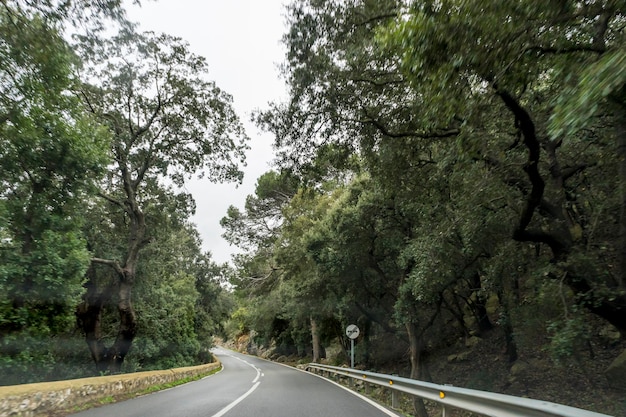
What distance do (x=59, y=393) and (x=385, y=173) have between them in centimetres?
863

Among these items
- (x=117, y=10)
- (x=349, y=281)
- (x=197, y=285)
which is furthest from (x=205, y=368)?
(x=117, y=10)

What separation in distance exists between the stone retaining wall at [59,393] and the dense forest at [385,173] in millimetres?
3524

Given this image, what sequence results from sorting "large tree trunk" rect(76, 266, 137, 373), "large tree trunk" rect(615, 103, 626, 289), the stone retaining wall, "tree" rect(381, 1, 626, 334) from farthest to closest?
"large tree trunk" rect(76, 266, 137, 373), the stone retaining wall, "large tree trunk" rect(615, 103, 626, 289), "tree" rect(381, 1, 626, 334)

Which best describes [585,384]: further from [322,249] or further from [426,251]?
[322,249]

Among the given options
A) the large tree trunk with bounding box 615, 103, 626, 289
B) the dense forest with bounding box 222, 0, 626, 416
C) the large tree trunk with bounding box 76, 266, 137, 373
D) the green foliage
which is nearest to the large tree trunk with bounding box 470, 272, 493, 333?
the dense forest with bounding box 222, 0, 626, 416

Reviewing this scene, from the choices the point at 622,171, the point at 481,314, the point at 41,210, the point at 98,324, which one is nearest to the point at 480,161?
the point at 622,171

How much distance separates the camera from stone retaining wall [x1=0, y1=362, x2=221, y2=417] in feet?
20.0

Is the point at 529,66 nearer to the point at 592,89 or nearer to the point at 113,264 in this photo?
the point at 592,89

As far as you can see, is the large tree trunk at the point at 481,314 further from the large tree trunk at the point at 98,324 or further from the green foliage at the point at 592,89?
the green foliage at the point at 592,89

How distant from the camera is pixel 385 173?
11.2m

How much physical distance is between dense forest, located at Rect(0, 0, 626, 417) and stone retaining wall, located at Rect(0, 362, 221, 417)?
352cm

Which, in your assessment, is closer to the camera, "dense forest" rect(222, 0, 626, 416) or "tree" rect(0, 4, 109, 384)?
"dense forest" rect(222, 0, 626, 416)

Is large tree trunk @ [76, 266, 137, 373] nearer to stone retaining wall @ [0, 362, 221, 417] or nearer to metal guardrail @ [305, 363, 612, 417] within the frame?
stone retaining wall @ [0, 362, 221, 417]

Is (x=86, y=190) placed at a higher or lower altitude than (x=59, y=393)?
higher
